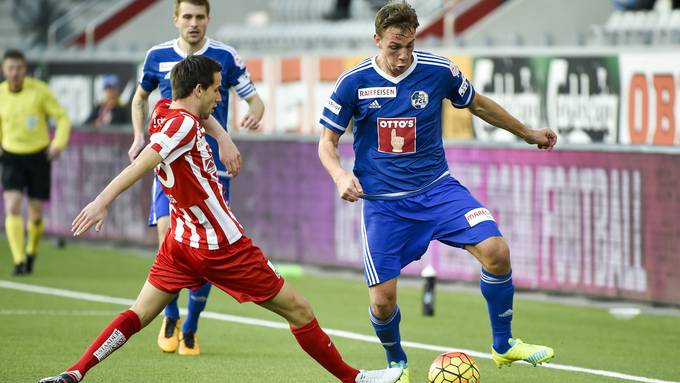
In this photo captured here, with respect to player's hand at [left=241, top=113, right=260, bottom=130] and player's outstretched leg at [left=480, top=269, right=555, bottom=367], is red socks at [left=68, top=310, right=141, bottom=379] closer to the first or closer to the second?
player's outstretched leg at [left=480, top=269, right=555, bottom=367]

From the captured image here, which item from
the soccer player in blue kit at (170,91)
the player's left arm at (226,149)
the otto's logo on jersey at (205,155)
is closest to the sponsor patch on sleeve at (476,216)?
the player's left arm at (226,149)

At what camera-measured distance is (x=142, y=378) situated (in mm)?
9289

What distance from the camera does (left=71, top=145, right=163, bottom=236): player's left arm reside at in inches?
284

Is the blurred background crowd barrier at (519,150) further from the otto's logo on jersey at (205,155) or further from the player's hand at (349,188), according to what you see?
the otto's logo on jersey at (205,155)

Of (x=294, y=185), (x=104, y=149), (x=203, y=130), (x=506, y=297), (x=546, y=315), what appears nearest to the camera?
(x=203, y=130)

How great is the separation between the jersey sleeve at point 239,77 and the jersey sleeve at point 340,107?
79.9 inches

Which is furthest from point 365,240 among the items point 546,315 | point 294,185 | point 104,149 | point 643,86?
point 104,149

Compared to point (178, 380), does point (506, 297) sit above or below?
above

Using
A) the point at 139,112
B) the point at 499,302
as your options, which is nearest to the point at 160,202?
the point at 139,112

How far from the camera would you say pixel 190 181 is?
788 cm

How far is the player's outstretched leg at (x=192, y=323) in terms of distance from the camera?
10.3 metres

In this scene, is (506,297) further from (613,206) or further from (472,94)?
(613,206)

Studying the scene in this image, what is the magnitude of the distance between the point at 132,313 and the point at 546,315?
5945mm

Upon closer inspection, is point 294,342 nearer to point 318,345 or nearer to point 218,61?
point 218,61
